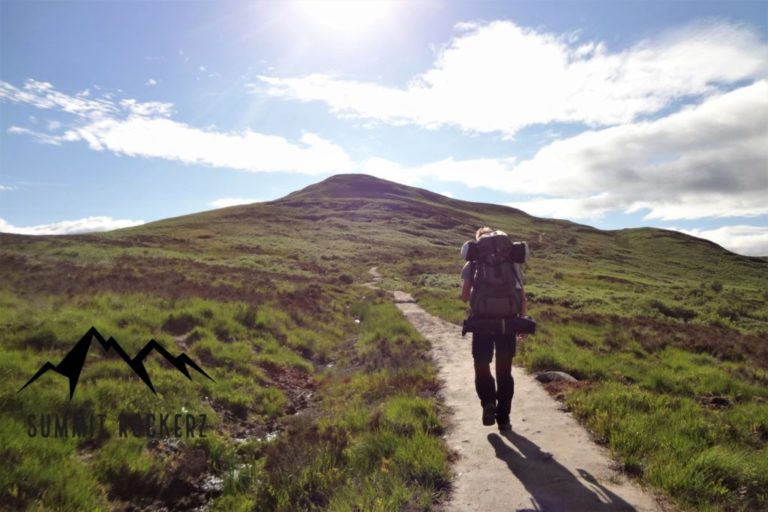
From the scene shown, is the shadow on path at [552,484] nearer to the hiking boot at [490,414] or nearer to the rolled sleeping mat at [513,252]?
the hiking boot at [490,414]

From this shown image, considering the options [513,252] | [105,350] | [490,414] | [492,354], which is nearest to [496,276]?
[513,252]

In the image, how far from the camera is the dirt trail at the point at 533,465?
5008 millimetres

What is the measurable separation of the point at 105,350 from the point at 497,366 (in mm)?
8355

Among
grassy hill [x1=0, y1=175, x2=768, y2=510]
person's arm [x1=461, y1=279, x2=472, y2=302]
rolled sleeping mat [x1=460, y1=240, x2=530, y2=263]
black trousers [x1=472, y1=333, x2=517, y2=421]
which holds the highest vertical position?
rolled sleeping mat [x1=460, y1=240, x2=530, y2=263]

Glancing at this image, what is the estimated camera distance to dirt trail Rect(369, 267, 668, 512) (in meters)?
5.01

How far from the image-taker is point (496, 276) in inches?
262

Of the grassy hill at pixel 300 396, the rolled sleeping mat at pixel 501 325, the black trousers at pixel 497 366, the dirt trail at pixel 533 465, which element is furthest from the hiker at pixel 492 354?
the grassy hill at pixel 300 396

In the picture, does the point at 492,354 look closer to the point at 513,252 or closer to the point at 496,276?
the point at 496,276

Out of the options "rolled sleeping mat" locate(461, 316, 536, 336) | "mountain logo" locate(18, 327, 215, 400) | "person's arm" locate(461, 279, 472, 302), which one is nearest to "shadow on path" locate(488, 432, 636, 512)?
"rolled sleeping mat" locate(461, 316, 536, 336)

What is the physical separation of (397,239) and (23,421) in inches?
3274

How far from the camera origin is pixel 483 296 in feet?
21.9

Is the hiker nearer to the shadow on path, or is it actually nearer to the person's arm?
the person's arm

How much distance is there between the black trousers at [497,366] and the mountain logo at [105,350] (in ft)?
19.8

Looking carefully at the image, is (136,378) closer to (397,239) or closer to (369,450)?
(369,450)
